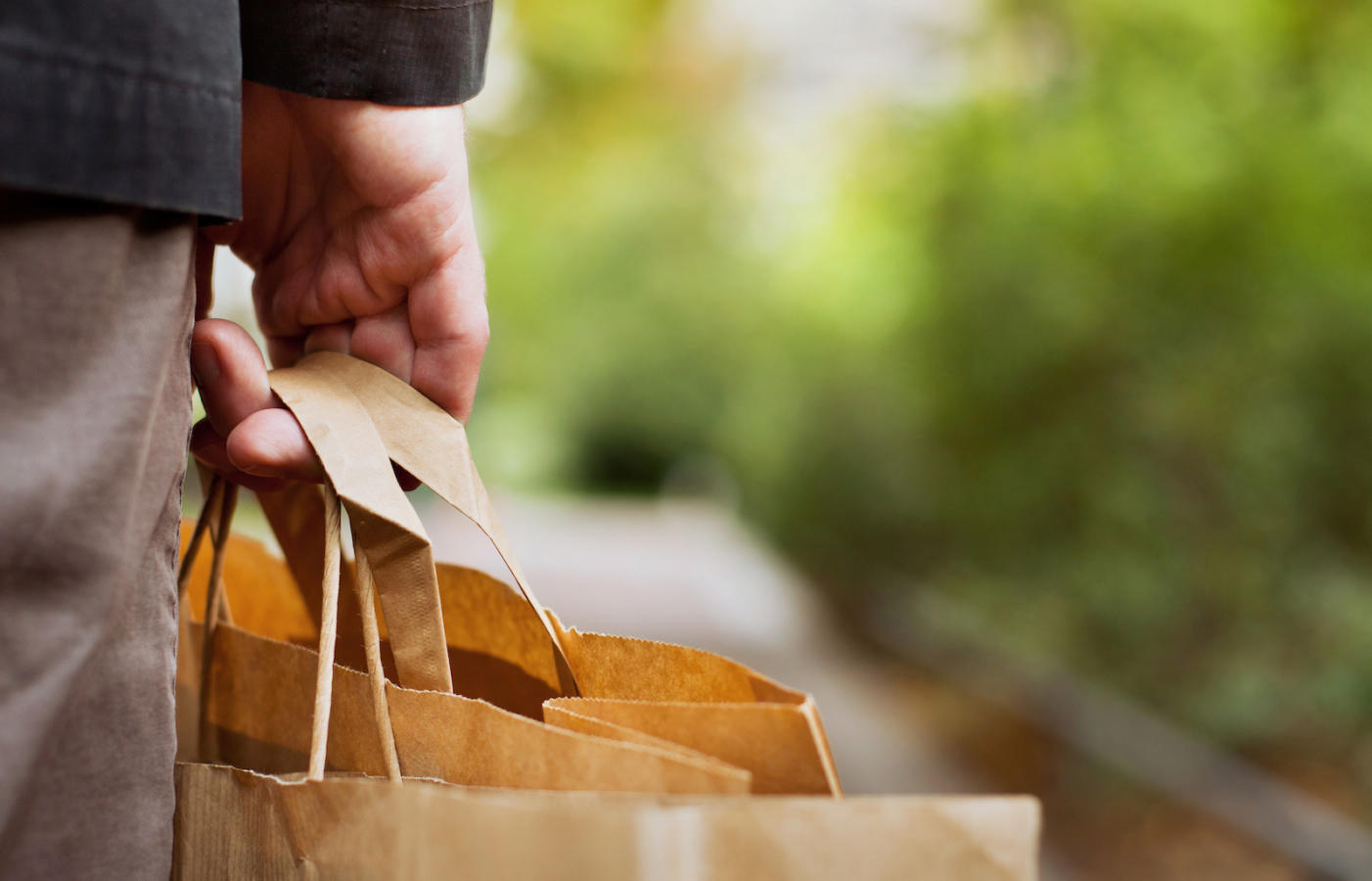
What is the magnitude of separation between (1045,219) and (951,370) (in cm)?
99

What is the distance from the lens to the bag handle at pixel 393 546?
2.85 feet

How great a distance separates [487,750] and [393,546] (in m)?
0.19

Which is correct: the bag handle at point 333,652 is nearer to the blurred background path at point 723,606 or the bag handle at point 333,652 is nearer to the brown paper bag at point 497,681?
the brown paper bag at point 497,681

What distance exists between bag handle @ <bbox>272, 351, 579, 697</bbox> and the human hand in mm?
49

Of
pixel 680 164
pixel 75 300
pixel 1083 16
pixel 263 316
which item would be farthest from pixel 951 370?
pixel 680 164

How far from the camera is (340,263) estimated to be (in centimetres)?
107

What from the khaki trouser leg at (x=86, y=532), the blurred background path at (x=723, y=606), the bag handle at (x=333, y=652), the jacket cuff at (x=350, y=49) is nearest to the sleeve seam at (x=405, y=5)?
the jacket cuff at (x=350, y=49)

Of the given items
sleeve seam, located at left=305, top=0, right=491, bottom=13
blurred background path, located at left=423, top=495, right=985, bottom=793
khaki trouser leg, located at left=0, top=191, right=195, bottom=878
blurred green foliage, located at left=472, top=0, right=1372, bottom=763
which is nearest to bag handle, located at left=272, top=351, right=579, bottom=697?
khaki trouser leg, located at left=0, top=191, right=195, bottom=878

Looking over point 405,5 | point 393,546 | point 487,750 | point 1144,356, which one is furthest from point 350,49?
point 1144,356

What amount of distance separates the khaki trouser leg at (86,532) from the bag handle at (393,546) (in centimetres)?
12

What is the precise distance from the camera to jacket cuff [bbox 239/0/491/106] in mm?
913

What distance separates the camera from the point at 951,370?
601 cm

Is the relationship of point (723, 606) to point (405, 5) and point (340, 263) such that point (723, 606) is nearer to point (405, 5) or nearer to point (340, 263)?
point (340, 263)

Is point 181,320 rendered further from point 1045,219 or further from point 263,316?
point 1045,219
